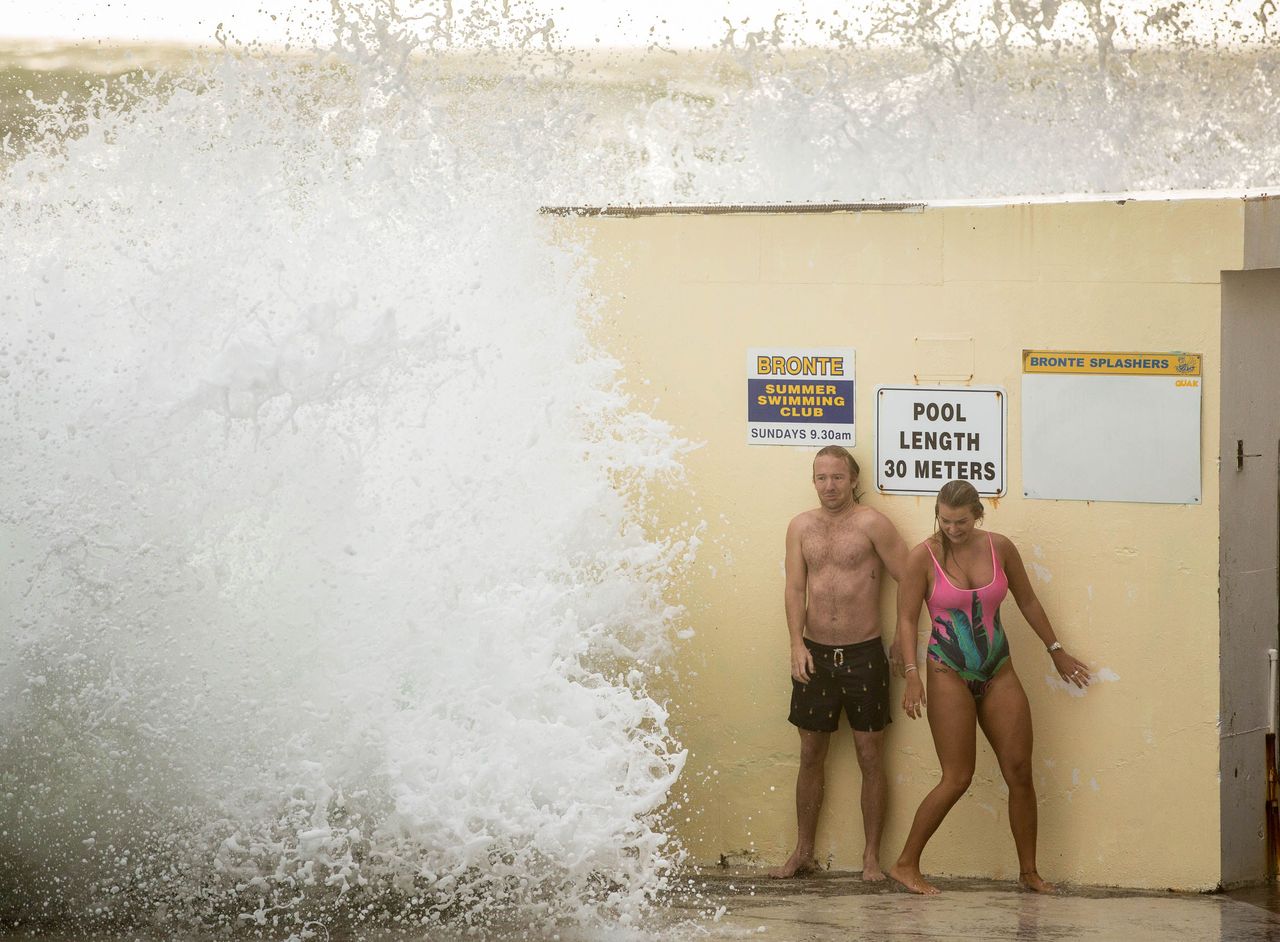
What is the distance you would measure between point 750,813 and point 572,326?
235cm

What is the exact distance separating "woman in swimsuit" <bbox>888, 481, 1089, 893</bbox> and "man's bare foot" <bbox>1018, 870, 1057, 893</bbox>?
0.05ft

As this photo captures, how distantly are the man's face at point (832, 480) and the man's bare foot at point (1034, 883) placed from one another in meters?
1.70

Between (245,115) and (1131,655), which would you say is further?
(245,115)

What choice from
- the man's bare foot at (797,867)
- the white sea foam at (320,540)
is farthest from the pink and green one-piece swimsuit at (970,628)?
the white sea foam at (320,540)

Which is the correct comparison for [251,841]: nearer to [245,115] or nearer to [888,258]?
[888,258]

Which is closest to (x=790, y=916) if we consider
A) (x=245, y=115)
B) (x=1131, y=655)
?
(x=1131, y=655)

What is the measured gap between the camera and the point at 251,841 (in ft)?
17.3

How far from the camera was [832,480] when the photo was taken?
5562 mm

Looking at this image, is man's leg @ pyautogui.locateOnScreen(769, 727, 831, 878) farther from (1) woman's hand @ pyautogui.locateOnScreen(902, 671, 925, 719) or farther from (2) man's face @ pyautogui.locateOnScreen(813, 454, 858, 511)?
(2) man's face @ pyautogui.locateOnScreen(813, 454, 858, 511)

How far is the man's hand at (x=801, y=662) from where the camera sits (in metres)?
5.62

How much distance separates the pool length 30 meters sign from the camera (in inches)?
226

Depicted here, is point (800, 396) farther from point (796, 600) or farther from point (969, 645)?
point (969, 645)

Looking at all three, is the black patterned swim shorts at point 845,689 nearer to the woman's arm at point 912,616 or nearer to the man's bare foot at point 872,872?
the woman's arm at point 912,616

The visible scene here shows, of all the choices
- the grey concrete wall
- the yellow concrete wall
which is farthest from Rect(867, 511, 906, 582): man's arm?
the grey concrete wall
